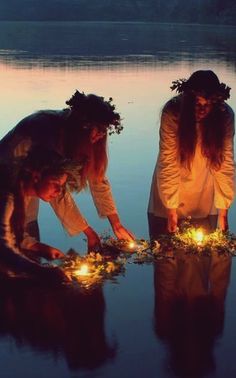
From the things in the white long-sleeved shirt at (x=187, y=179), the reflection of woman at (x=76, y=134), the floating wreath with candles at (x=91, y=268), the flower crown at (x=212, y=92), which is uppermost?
the flower crown at (x=212, y=92)

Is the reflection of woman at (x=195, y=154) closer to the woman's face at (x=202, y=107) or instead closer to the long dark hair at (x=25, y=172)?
the woman's face at (x=202, y=107)

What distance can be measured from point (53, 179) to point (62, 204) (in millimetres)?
737

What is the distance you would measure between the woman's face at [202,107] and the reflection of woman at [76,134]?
1.81ft

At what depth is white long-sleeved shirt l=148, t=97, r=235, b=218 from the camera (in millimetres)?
4395

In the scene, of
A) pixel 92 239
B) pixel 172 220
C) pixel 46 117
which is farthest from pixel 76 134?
pixel 172 220

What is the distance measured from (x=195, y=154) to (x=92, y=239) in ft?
2.71

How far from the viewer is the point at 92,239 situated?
439cm

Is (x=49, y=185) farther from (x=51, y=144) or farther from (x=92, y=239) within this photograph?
(x=92, y=239)

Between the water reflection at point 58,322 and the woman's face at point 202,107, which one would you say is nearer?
the water reflection at point 58,322

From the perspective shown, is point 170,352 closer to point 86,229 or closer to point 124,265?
point 124,265

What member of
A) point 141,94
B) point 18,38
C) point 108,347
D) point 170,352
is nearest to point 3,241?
point 108,347

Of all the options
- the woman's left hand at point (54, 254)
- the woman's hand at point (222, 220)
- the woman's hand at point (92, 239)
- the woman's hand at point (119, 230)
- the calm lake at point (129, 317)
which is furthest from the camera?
the woman's hand at point (222, 220)

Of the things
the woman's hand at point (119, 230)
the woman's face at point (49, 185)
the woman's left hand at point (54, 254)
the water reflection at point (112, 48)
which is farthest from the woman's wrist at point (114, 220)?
the water reflection at point (112, 48)

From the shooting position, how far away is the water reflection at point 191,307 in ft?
10.5
